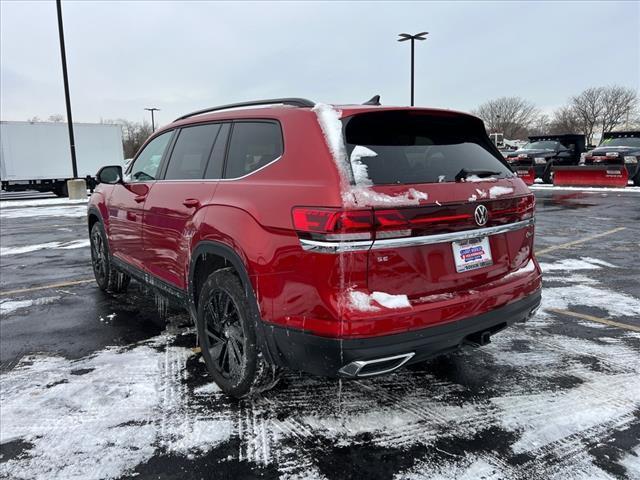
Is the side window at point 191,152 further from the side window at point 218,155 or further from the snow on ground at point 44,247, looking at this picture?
the snow on ground at point 44,247

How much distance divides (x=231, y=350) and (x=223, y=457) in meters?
0.66

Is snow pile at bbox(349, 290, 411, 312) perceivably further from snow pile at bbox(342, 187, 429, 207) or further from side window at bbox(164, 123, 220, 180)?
side window at bbox(164, 123, 220, 180)

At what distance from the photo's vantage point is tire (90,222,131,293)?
17.6 feet

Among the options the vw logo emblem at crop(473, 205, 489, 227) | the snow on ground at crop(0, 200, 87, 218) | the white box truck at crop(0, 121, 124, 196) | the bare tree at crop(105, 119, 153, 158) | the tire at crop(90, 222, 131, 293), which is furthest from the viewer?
the bare tree at crop(105, 119, 153, 158)

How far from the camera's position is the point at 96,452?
250cm

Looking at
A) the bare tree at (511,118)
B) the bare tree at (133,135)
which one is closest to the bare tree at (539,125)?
the bare tree at (511,118)

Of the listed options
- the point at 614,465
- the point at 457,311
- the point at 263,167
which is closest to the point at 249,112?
the point at 263,167

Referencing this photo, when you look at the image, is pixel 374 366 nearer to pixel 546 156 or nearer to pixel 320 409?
pixel 320 409

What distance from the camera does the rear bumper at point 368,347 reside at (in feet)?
7.40

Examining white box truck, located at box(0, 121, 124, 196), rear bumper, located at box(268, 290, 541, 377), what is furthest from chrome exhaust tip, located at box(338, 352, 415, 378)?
white box truck, located at box(0, 121, 124, 196)

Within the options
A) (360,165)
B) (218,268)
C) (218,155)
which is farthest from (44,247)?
(360,165)

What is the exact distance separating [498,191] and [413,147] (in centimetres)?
57

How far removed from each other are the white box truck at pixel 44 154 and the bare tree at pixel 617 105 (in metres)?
68.0

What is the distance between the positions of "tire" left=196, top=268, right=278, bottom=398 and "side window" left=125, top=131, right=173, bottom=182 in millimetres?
1545
